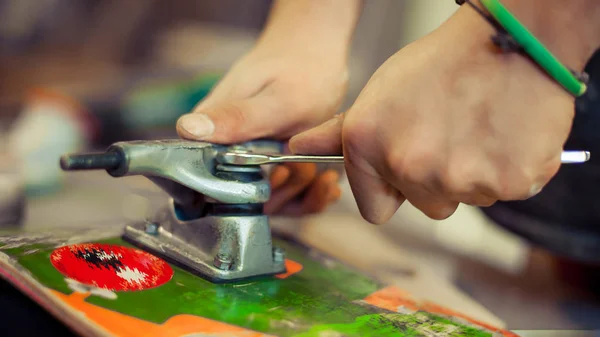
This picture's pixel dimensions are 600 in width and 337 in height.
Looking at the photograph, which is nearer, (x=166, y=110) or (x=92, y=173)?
(x=92, y=173)

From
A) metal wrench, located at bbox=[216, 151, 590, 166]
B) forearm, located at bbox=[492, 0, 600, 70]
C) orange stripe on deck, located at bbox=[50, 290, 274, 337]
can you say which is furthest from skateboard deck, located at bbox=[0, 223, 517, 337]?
forearm, located at bbox=[492, 0, 600, 70]

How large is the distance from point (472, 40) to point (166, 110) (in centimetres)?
117

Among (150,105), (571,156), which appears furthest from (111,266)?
(150,105)

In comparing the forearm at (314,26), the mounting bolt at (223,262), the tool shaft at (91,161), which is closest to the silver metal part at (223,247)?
the mounting bolt at (223,262)

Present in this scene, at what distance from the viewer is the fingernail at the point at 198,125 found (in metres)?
0.61

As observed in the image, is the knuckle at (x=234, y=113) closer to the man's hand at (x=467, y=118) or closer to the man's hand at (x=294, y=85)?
the man's hand at (x=294, y=85)

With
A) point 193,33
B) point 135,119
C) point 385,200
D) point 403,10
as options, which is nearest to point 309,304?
point 385,200

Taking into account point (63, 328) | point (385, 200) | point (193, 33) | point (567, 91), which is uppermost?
point (193, 33)

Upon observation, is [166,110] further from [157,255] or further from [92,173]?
[157,255]

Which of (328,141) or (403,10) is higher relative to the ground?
(403,10)

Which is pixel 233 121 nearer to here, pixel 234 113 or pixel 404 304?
pixel 234 113

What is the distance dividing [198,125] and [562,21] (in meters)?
0.34

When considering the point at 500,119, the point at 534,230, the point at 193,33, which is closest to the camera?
the point at 500,119

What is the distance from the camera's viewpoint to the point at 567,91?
445 mm
